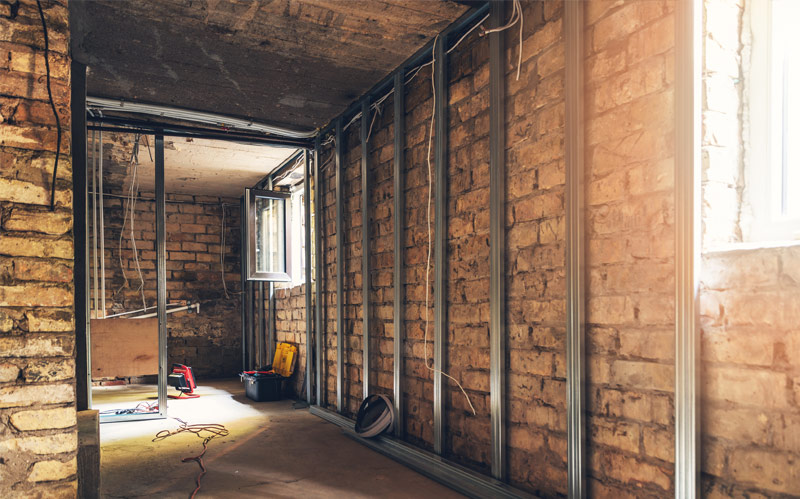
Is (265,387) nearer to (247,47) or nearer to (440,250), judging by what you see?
(440,250)

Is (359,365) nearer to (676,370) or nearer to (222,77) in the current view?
(222,77)

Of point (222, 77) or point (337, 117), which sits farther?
point (337, 117)

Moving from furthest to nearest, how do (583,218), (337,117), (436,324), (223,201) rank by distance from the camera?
(223,201) → (337,117) → (436,324) → (583,218)

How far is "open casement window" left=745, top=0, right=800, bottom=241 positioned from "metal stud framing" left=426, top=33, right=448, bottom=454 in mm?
1618

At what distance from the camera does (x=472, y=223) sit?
120 inches

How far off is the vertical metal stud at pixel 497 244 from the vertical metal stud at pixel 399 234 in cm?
94

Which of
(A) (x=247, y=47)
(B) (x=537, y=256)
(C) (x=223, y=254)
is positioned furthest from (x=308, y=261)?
(C) (x=223, y=254)

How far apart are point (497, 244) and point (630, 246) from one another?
2.46 feet

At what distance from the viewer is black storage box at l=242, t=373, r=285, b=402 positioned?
5.94 metres

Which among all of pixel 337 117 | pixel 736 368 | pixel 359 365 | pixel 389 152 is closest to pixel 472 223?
pixel 389 152

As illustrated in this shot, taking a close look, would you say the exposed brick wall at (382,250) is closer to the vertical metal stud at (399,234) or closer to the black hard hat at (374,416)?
the black hard hat at (374,416)

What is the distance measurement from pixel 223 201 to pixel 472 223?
622 cm

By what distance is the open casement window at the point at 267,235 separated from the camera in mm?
6094

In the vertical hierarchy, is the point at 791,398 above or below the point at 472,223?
below
